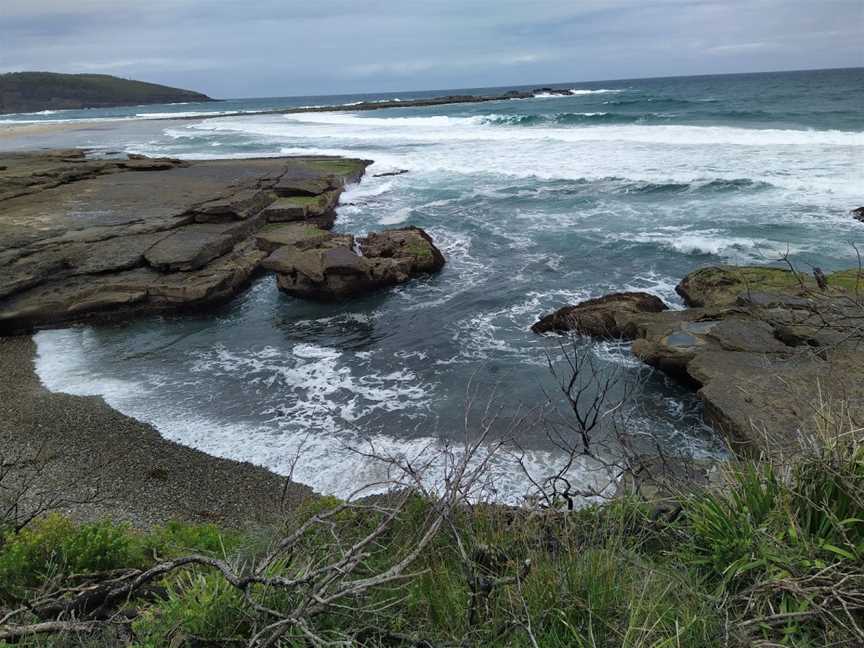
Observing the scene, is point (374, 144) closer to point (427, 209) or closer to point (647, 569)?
point (427, 209)

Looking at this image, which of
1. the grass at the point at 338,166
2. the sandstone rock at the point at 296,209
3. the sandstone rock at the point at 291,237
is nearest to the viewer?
the sandstone rock at the point at 291,237

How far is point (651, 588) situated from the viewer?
2.60 m

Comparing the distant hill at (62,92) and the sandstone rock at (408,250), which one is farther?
the distant hill at (62,92)

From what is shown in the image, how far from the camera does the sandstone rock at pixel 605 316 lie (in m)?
9.50

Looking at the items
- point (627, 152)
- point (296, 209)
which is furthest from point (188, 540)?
point (627, 152)

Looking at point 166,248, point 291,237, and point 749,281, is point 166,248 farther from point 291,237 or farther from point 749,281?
point 749,281

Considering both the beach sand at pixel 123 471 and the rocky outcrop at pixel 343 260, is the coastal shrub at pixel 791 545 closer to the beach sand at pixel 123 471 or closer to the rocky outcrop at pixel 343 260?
the beach sand at pixel 123 471

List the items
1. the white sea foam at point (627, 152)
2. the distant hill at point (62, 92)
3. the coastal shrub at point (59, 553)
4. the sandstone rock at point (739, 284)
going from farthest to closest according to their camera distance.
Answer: the distant hill at point (62, 92)
the white sea foam at point (627, 152)
the sandstone rock at point (739, 284)
the coastal shrub at point (59, 553)

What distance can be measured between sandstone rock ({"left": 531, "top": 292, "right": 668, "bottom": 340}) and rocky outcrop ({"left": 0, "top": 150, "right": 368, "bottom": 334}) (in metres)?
7.02

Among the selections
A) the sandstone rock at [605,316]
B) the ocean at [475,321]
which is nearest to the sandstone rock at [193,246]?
the ocean at [475,321]

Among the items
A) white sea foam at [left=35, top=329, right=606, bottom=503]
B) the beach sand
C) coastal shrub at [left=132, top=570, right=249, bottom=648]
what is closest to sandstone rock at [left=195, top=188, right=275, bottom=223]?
white sea foam at [left=35, top=329, right=606, bottom=503]

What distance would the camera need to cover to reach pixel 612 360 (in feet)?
29.1

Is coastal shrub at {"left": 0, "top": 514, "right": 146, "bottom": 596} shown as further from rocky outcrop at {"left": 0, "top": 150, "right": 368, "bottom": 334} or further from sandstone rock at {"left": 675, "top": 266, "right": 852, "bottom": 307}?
sandstone rock at {"left": 675, "top": 266, "right": 852, "bottom": 307}

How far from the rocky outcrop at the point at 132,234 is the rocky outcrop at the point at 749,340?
7659mm
